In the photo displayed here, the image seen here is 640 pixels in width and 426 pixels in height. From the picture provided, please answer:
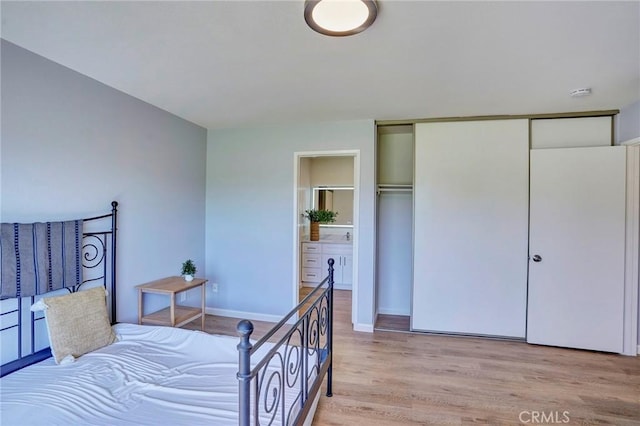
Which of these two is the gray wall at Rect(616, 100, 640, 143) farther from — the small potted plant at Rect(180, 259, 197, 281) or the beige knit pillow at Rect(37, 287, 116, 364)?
the beige knit pillow at Rect(37, 287, 116, 364)

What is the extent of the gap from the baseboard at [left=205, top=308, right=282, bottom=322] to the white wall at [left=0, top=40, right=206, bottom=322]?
2.24ft

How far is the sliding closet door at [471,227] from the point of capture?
3.40m

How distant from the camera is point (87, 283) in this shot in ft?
8.55

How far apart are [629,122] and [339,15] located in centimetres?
320

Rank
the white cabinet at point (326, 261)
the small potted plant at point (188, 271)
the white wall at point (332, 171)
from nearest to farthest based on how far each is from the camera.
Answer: the small potted plant at point (188, 271)
the white cabinet at point (326, 261)
the white wall at point (332, 171)

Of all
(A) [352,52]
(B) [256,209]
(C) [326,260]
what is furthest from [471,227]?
(C) [326,260]

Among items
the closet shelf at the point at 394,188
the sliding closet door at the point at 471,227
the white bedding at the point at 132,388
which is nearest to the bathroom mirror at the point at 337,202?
the closet shelf at the point at 394,188

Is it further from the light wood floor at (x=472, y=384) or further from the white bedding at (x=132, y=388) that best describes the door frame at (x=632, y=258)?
the white bedding at (x=132, y=388)

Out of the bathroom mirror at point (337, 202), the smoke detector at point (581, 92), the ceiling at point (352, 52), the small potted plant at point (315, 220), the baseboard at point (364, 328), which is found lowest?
the baseboard at point (364, 328)

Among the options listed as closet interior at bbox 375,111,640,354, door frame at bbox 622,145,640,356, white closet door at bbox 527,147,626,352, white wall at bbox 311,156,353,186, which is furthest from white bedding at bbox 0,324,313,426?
white wall at bbox 311,156,353,186

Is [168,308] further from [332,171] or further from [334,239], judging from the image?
[332,171]

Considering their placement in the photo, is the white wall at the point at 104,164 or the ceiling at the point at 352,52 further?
the white wall at the point at 104,164

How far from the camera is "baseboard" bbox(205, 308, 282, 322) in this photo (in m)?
4.02

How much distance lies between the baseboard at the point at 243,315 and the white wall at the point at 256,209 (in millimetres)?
46
